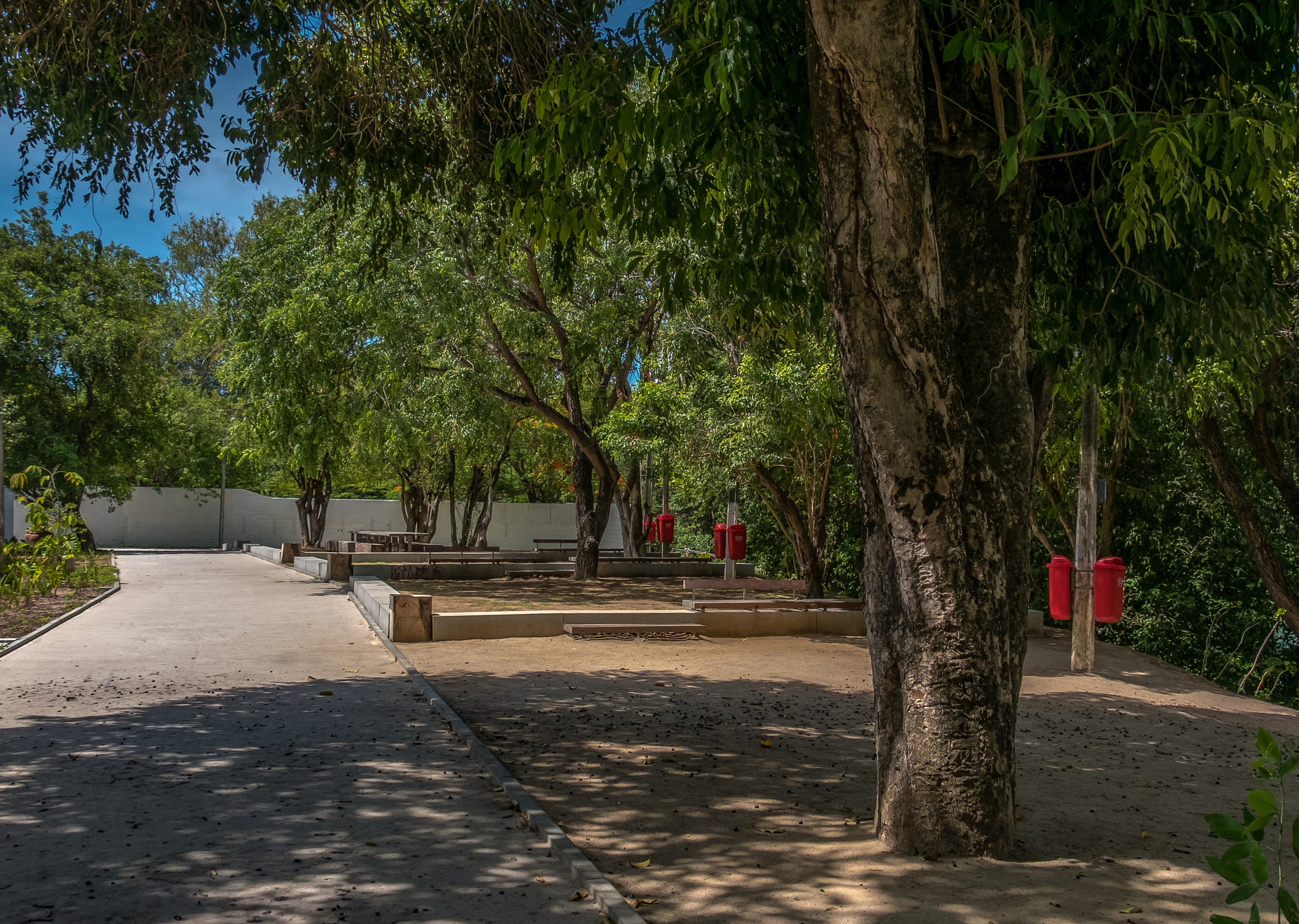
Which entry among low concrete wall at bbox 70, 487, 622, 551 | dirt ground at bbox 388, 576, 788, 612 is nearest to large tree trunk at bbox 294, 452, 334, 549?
low concrete wall at bbox 70, 487, 622, 551

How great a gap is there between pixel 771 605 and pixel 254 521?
3552 centimetres

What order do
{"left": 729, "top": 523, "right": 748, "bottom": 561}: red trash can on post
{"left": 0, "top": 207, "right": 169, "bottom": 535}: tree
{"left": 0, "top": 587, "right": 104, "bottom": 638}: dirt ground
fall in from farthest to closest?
{"left": 0, "top": 207, "right": 169, "bottom": 535}: tree → {"left": 729, "top": 523, "right": 748, "bottom": 561}: red trash can on post → {"left": 0, "top": 587, "right": 104, "bottom": 638}: dirt ground

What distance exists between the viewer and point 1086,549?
12359 mm

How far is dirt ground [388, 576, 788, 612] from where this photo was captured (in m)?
16.6

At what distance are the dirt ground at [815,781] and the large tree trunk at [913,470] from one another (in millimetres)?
445

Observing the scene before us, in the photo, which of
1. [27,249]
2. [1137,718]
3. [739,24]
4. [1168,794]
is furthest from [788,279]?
[27,249]

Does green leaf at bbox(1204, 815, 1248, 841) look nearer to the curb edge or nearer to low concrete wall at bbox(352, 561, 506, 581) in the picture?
the curb edge

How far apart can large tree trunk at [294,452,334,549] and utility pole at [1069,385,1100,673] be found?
19289 millimetres

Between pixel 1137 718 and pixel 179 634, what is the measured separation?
11387mm

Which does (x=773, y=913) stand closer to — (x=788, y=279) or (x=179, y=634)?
(x=788, y=279)

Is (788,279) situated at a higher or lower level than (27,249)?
lower

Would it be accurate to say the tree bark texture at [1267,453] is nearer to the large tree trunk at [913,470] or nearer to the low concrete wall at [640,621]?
the low concrete wall at [640,621]

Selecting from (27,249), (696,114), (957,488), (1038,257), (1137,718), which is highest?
(27,249)

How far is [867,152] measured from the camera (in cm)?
486
